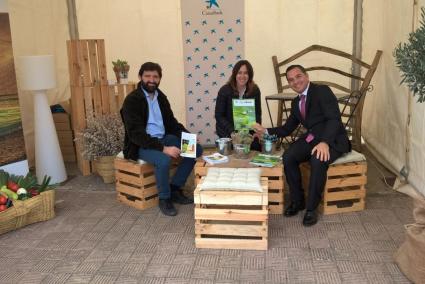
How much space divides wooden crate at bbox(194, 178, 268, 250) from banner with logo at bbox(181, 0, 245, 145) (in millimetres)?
2459

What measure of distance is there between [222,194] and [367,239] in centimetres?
103

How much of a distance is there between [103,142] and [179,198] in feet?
3.36

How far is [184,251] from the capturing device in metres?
2.98

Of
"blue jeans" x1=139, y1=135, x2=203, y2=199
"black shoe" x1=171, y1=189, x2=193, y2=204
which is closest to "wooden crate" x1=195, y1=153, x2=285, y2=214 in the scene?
"blue jeans" x1=139, y1=135, x2=203, y2=199

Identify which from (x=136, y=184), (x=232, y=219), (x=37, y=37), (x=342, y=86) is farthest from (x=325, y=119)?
(x=37, y=37)

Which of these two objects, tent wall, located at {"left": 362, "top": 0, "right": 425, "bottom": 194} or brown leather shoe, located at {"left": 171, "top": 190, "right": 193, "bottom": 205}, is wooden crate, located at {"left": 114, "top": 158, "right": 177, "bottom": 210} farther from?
tent wall, located at {"left": 362, "top": 0, "right": 425, "bottom": 194}

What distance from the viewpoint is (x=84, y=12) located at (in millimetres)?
5152

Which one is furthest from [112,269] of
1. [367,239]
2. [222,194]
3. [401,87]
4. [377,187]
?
[401,87]

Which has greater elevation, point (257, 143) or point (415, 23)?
point (415, 23)

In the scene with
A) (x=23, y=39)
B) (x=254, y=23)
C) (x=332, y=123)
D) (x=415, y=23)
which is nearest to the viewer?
(x=332, y=123)

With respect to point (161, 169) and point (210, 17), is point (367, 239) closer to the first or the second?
point (161, 169)

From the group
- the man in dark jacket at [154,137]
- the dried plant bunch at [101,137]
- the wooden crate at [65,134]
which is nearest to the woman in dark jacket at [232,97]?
the man in dark jacket at [154,137]

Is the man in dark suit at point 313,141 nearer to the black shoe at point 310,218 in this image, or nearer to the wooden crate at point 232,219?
the black shoe at point 310,218

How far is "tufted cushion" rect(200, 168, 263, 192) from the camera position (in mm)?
2920
